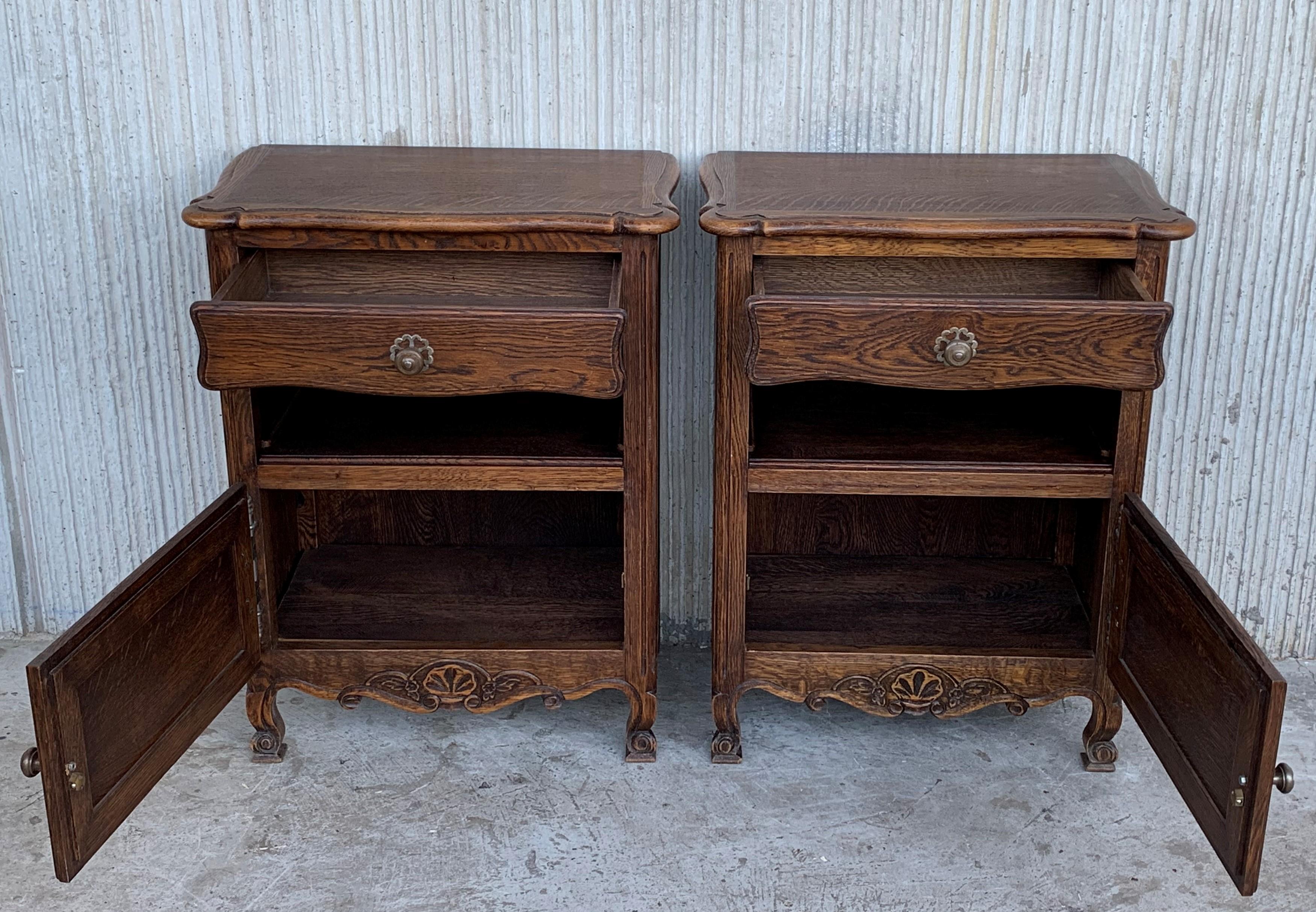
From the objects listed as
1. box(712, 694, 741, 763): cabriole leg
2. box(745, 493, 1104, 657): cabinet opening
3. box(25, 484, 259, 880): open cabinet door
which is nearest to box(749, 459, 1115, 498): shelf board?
box(745, 493, 1104, 657): cabinet opening

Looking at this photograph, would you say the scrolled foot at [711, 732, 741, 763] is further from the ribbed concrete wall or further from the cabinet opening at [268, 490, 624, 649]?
the ribbed concrete wall

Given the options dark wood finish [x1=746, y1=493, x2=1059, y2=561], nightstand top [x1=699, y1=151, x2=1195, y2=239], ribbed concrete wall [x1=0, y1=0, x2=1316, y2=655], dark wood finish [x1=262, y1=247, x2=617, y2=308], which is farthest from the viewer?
dark wood finish [x1=746, y1=493, x2=1059, y2=561]

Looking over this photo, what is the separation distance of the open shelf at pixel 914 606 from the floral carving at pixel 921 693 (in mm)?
40

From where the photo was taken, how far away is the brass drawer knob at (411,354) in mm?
1763

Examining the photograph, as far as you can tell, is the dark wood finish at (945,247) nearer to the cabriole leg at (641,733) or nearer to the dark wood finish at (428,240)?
the dark wood finish at (428,240)

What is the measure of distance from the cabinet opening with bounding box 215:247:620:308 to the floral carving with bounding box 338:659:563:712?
554 millimetres

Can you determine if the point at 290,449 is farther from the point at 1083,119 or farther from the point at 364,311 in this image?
the point at 1083,119

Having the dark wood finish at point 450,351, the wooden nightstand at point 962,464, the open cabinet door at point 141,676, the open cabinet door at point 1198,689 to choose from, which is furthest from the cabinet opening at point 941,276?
the open cabinet door at point 141,676

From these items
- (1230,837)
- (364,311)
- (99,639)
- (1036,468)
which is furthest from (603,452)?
(1230,837)

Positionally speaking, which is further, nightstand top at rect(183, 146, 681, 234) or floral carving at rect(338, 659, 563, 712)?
floral carving at rect(338, 659, 563, 712)

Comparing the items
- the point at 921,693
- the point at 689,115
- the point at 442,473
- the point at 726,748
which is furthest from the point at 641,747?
the point at 689,115

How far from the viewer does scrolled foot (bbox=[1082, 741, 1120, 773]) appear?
2119 mm

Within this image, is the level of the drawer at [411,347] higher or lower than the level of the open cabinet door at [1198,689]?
higher

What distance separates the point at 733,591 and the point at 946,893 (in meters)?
0.51
